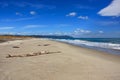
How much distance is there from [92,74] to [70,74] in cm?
91

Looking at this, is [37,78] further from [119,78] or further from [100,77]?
[119,78]

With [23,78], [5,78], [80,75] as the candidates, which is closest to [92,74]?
[80,75]

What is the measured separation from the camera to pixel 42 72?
848cm

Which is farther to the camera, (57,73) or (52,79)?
(57,73)

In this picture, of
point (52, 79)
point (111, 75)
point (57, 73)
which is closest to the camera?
point (52, 79)

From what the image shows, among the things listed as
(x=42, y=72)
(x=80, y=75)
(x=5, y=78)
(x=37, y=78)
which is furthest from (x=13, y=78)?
(x=80, y=75)

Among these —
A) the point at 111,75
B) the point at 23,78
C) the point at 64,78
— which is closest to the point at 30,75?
the point at 23,78

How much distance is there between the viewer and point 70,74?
26.2ft

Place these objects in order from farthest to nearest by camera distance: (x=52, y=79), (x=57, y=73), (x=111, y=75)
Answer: (x=57, y=73) < (x=111, y=75) < (x=52, y=79)

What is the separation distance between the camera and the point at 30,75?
795 cm

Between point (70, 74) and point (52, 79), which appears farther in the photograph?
point (70, 74)

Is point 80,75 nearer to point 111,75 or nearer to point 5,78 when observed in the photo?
point 111,75

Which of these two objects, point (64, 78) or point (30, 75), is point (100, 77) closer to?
point (64, 78)

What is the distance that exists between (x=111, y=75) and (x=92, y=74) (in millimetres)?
756
